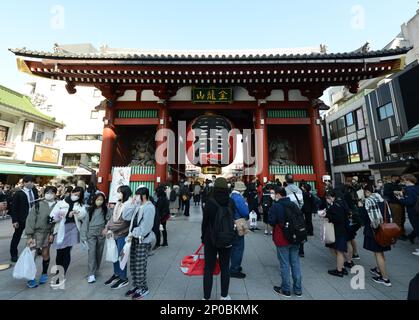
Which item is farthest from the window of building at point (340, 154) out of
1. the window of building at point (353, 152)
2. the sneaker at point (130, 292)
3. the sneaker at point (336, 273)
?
the sneaker at point (130, 292)

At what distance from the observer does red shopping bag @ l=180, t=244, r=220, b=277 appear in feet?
12.3

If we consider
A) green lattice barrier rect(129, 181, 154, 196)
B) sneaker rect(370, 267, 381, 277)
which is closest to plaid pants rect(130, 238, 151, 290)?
sneaker rect(370, 267, 381, 277)

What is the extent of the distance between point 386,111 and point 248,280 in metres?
23.6

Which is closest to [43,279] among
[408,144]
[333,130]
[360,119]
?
[408,144]

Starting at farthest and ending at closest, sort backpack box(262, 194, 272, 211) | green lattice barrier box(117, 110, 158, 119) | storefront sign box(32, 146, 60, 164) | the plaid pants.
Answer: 1. storefront sign box(32, 146, 60, 164)
2. green lattice barrier box(117, 110, 158, 119)
3. backpack box(262, 194, 272, 211)
4. the plaid pants

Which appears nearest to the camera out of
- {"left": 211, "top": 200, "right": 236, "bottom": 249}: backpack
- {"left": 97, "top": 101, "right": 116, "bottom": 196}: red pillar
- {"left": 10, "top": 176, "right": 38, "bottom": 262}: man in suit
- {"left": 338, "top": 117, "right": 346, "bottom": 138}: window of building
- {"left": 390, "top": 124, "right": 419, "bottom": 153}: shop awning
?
{"left": 211, "top": 200, "right": 236, "bottom": 249}: backpack

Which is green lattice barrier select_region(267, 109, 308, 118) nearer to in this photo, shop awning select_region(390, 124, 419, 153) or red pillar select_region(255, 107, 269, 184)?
red pillar select_region(255, 107, 269, 184)

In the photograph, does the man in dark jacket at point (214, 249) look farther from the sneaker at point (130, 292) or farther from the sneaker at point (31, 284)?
the sneaker at point (31, 284)

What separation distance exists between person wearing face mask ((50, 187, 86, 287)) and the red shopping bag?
7.08ft

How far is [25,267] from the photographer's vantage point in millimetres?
2973
